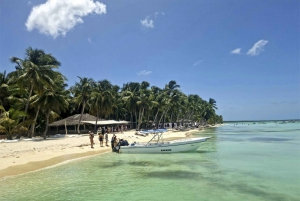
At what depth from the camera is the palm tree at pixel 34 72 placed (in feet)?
87.5

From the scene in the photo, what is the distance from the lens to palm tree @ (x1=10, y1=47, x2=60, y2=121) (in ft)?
87.5

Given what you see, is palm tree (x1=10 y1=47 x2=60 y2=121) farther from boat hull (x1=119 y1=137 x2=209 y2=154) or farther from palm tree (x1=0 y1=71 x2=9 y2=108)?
boat hull (x1=119 y1=137 x2=209 y2=154)

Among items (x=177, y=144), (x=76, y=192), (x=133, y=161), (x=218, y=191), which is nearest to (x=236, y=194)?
(x=218, y=191)

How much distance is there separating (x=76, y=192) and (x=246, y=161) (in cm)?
1180

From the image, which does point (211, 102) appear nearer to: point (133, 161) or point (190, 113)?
point (190, 113)

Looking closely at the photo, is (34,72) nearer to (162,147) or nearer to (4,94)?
(4,94)

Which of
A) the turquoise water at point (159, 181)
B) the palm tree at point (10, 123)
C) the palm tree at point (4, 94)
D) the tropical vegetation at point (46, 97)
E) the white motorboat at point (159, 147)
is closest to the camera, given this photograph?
the turquoise water at point (159, 181)

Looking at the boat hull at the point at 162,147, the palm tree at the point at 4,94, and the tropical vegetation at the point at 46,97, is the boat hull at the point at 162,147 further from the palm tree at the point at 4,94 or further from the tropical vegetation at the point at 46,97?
the palm tree at the point at 4,94

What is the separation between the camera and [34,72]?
26703 millimetres

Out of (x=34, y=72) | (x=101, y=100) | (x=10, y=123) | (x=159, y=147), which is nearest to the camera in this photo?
(x=159, y=147)

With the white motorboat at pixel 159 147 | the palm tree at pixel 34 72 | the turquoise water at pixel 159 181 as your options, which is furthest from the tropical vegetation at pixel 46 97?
the turquoise water at pixel 159 181

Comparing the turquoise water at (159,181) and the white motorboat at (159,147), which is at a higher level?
the white motorboat at (159,147)

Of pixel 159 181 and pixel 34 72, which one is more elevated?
pixel 34 72

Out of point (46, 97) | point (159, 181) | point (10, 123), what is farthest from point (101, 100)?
point (159, 181)
